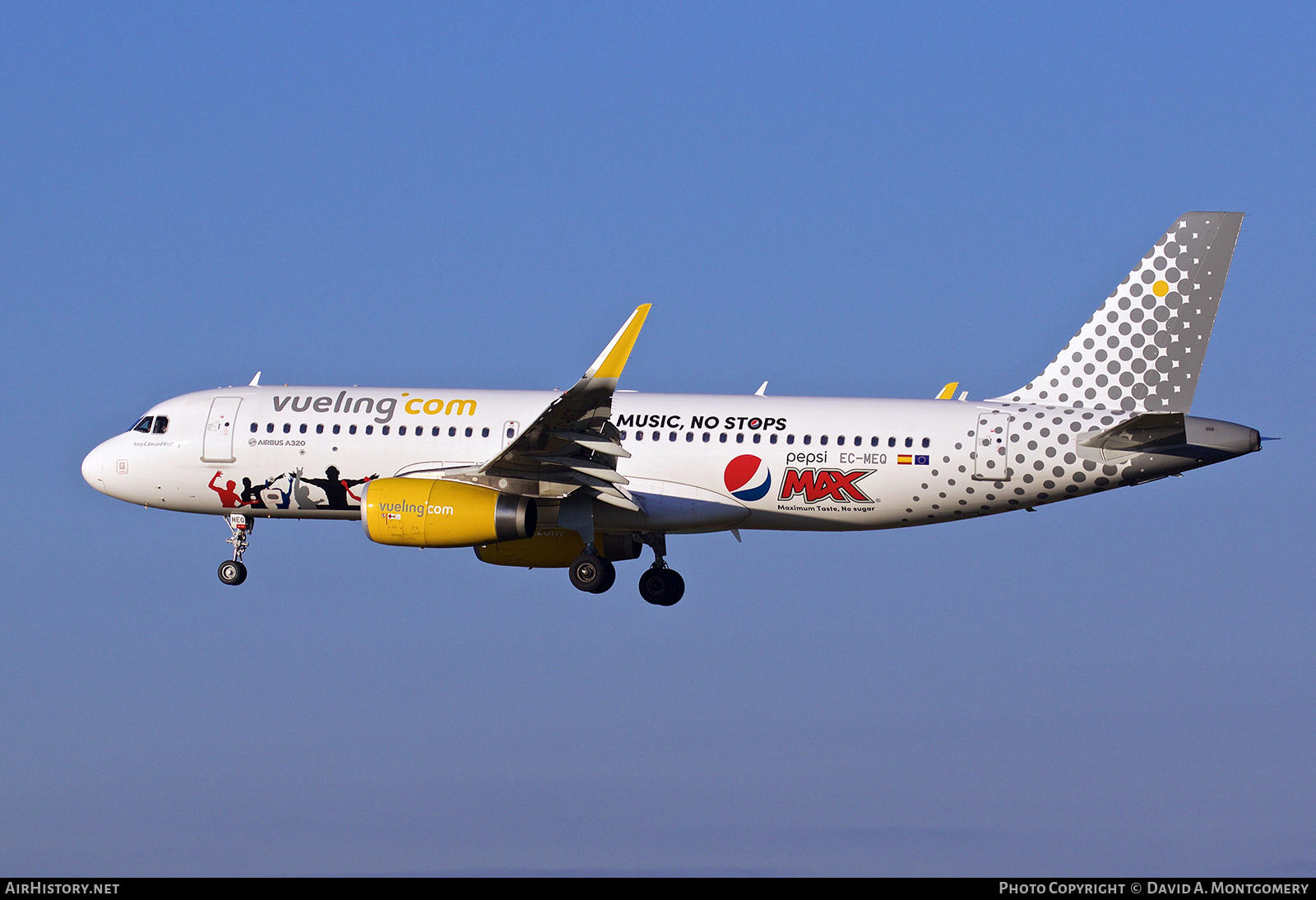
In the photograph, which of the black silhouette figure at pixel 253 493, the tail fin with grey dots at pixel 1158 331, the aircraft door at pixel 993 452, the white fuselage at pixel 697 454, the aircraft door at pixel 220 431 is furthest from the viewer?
the aircraft door at pixel 220 431

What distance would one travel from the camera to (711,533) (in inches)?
1693

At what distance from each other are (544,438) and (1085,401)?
507 inches

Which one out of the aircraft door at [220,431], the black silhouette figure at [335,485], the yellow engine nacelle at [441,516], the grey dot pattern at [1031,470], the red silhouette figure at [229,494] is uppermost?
the aircraft door at [220,431]

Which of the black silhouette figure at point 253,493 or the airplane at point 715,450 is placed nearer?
the airplane at point 715,450

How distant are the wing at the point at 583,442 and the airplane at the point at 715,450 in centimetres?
6

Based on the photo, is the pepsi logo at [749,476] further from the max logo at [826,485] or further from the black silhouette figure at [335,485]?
the black silhouette figure at [335,485]

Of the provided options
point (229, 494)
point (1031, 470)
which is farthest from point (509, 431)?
point (1031, 470)

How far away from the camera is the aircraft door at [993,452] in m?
40.4

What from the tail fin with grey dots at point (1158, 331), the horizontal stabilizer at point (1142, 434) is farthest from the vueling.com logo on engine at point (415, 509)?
the horizontal stabilizer at point (1142, 434)

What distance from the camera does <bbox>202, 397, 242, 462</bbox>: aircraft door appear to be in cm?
4412

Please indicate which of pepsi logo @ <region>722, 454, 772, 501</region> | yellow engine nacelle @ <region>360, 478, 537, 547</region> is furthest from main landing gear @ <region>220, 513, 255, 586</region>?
pepsi logo @ <region>722, 454, 772, 501</region>
